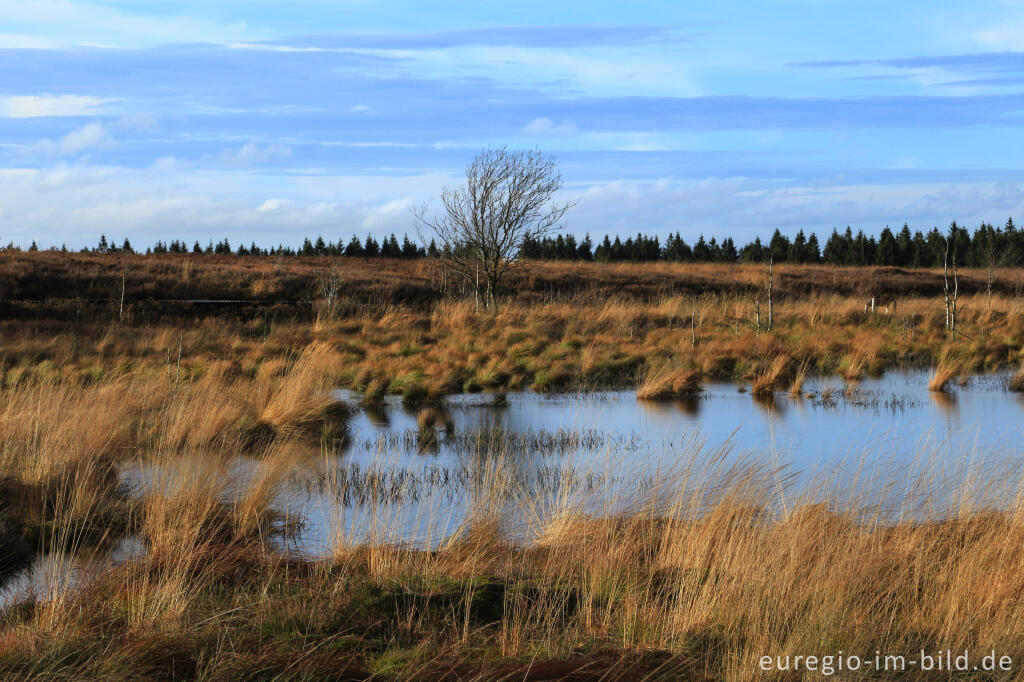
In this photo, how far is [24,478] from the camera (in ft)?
24.3

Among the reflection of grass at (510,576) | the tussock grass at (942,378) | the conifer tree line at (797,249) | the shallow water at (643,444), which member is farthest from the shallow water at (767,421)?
the conifer tree line at (797,249)

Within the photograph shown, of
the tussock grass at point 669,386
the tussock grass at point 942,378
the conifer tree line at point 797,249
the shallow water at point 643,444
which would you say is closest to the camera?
the shallow water at point 643,444

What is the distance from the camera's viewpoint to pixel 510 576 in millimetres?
5324

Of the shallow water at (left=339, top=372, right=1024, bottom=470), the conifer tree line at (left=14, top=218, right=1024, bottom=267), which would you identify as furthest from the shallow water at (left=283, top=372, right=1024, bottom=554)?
the conifer tree line at (left=14, top=218, right=1024, bottom=267)

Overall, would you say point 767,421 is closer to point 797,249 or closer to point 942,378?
point 942,378

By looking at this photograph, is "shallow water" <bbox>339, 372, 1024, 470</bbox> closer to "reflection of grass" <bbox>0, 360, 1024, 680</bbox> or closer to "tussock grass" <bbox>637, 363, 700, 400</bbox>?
"tussock grass" <bbox>637, 363, 700, 400</bbox>

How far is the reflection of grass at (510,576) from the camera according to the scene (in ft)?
13.7

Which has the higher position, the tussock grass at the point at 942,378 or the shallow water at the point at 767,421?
the tussock grass at the point at 942,378

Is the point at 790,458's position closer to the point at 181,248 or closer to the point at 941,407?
the point at 941,407

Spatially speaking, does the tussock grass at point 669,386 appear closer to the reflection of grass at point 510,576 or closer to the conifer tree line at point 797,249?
the reflection of grass at point 510,576

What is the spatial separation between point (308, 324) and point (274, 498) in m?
16.6

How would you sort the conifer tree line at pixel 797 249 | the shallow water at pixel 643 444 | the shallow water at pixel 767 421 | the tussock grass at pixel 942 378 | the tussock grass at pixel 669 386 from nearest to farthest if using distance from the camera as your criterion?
the shallow water at pixel 643 444 → the shallow water at pixel 767 421 → the tussock grass at pixel 669 386 → the tussock grass at pixel 942 378 → the conifer tree line at pixel 797 249

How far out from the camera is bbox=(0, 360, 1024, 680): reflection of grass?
418cm

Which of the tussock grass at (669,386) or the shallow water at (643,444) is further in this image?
the tussock grass at (669,386)
